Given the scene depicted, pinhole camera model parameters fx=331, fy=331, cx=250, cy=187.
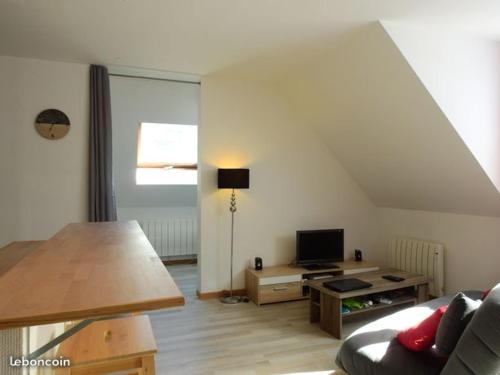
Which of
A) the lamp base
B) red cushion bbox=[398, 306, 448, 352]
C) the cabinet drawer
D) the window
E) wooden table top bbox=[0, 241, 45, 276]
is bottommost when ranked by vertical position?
the lamp base

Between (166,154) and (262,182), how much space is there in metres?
1.93

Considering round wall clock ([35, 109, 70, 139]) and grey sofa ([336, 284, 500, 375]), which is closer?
grey sofa ([336, 284, 500, 375])

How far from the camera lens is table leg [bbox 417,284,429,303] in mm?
3895

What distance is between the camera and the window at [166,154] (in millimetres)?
5262

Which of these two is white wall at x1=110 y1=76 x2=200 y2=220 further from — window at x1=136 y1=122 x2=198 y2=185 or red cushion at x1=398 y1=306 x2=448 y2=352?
red cushion at x1=398 y1=306 x2=448 y2=352

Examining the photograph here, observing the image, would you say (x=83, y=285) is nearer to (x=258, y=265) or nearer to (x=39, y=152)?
(x=39, y=152)

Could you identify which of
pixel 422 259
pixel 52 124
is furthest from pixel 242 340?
pixel 52 124

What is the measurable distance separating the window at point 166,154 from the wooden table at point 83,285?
4.12 metres

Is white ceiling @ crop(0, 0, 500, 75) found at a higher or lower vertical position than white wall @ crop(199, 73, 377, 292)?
higher

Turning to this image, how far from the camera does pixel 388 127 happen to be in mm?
3627

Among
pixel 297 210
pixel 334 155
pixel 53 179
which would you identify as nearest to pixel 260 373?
pixel 297 210

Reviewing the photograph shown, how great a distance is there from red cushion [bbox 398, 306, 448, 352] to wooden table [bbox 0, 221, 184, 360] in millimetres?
1778

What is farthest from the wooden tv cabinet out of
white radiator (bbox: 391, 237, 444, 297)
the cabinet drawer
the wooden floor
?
white radiator (bbox: 391, 237, 444, 297)

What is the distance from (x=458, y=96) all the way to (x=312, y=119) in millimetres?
1881
